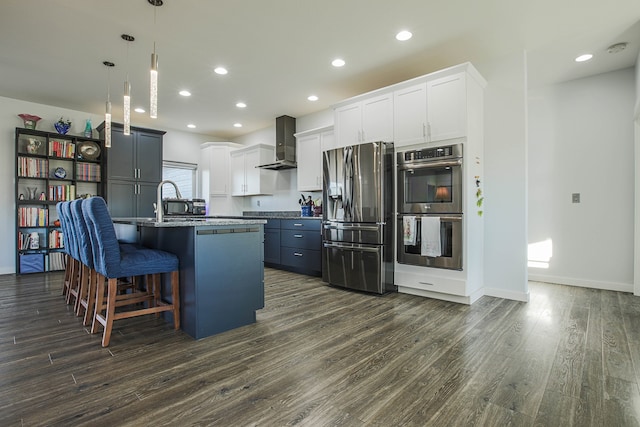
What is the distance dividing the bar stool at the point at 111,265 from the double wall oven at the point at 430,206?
7.89 feet

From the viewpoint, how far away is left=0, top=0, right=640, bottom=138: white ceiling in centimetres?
275

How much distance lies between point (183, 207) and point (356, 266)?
3883 millimetres

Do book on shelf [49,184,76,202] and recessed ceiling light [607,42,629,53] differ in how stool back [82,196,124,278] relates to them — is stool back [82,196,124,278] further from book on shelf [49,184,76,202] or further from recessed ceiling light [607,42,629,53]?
recessed ceiling light [607,42,629,53]

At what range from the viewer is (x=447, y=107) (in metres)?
3.34

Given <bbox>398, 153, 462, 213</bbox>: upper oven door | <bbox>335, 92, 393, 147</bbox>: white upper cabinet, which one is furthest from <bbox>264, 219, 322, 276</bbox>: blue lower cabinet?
<bbox>398, 153, 462, 213</bbox>: upper oven door

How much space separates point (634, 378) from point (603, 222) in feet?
9.51

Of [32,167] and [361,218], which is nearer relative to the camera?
[361,218]

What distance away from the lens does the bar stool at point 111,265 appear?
2232mm

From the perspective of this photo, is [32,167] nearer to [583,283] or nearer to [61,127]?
[61,127]

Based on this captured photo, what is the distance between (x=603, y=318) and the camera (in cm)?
288

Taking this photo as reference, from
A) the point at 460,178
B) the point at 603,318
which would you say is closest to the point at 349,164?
the point at 460,178

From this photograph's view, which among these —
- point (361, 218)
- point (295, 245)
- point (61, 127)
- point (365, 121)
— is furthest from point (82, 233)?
point (61, 127)

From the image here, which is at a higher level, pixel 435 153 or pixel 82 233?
pixel 435 153

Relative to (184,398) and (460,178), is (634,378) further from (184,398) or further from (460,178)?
(184,398)
